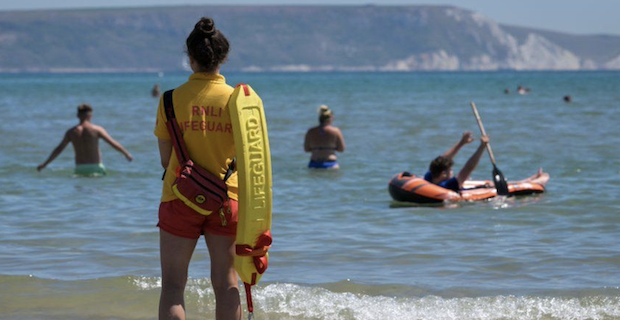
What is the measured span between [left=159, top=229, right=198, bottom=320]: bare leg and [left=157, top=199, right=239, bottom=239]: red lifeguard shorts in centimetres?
4

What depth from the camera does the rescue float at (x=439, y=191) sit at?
1103 cm

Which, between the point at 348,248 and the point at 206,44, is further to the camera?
the point at 348,248

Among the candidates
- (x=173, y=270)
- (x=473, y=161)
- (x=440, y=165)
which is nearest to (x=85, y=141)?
(x=440, y=165)

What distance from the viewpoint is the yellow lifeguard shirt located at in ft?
14.0

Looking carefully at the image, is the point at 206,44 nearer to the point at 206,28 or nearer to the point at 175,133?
the point at 206,28

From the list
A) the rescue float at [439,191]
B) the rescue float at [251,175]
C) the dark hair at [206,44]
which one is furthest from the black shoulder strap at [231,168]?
the rescue float at [439,191]

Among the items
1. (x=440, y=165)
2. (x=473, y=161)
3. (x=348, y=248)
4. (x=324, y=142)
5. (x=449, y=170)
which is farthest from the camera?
(x=324, y=142)

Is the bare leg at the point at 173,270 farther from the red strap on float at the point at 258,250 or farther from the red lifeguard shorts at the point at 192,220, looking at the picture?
the red strap on float at the point at 258,250

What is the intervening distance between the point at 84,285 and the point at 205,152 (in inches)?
123

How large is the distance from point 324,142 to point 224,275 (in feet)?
35.2

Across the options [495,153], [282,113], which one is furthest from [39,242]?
[282,113]

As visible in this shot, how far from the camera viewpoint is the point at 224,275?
440cm

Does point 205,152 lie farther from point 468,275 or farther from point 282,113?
point 282,113

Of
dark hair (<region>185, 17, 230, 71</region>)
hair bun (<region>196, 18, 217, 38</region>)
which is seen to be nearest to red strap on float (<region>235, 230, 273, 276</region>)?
dark hair (<region>185, 17, 230, 71</region>)
